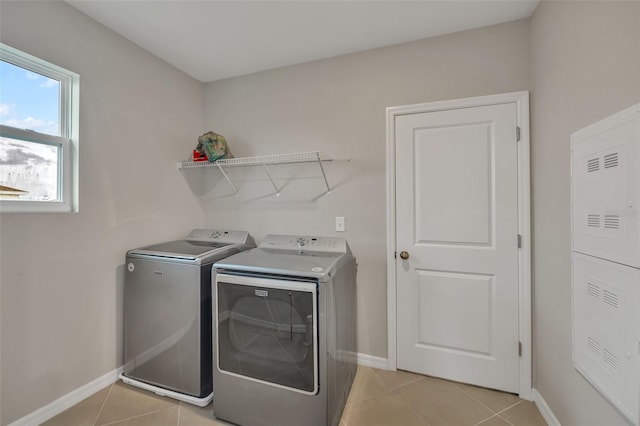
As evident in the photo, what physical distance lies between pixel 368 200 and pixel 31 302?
217 centimetres

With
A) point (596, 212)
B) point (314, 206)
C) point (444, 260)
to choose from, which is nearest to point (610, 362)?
point (596, 212)

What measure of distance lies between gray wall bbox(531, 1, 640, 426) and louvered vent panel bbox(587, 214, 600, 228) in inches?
7.4

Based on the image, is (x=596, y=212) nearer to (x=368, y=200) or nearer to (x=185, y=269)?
(x=368, y=200)

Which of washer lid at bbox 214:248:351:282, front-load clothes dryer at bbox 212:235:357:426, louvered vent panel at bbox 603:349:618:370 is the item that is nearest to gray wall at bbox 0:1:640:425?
louvered vent panel at bbox 603:349:618:370

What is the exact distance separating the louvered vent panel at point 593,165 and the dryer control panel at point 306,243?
1395 mm

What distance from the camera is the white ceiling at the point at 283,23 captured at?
1.66m

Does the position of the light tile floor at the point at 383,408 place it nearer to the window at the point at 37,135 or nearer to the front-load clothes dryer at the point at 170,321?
the front-load clothes dryer at the point at 170,321

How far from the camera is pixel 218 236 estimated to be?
2371 mm

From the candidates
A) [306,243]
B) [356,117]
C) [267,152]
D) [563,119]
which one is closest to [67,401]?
[306,243]

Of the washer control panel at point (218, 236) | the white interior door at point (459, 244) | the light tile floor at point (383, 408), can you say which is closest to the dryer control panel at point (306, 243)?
the washer control panel at point (218, 236)

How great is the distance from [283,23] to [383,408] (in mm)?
2599

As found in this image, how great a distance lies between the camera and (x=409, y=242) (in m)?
2.00

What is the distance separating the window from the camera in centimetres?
146

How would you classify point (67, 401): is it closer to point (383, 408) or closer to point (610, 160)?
point (383, 408)
